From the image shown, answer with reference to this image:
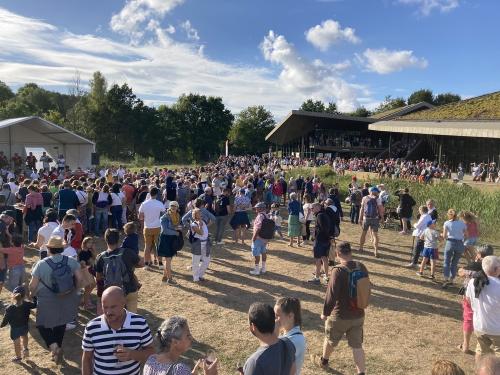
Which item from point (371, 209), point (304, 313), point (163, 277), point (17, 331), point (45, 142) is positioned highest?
point (45, 142)

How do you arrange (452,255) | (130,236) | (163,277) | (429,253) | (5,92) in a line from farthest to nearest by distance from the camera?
1. (5,92)
2. (429,253)
3. (163,277)
4. (452,255)
5. (130,236)

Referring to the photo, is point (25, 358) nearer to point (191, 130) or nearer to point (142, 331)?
point (142, 331)

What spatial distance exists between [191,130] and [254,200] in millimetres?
39663

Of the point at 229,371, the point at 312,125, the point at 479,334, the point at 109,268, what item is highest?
the point at 312,125

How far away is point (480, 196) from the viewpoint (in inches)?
632

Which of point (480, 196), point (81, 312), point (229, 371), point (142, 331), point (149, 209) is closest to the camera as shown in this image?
point (142, 331)

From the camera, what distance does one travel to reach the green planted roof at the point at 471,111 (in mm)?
24953

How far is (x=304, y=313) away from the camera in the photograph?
22.5ft

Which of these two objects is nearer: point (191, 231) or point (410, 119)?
point (191, 231)

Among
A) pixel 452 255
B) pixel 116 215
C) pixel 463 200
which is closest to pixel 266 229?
pixel 452 255

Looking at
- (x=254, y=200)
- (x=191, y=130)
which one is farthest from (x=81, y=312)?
(x=191, y=130)

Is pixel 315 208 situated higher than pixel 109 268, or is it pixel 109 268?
pixel 315 208

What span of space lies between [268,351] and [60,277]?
307 centimetres

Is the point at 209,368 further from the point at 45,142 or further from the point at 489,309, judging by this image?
the point at 45,142
